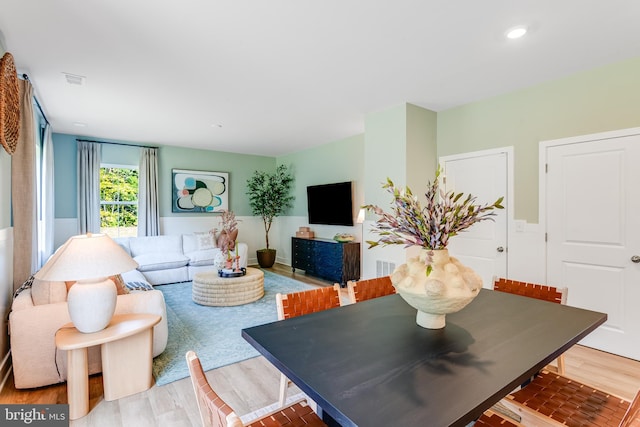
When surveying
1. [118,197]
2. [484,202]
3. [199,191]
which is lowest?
[484,202]

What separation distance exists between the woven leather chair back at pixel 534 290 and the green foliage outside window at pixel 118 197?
20.8 ft

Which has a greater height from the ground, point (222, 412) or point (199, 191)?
point (199, 191)

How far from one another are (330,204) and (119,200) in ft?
13.3

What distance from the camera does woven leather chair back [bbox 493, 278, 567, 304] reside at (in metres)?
1.93

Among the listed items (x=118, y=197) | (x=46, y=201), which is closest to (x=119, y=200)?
(x=118, y=197)

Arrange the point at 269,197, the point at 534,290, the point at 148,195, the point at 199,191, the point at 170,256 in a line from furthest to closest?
the point at 269,197 < the point at 199,191 < the point at 148,195 < the point at 170,256 < the point at 534,290

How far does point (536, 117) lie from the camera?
3.26 meters

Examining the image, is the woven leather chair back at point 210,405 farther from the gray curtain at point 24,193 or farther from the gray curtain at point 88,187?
the gray curtain at point 88,187

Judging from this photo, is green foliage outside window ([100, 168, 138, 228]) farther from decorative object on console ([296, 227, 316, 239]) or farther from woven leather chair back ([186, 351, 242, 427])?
woven leather chair back ([186, 351, 242, 427])

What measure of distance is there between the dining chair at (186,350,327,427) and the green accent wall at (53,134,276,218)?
6008mm

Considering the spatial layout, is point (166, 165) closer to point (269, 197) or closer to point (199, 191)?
point (199, 191)

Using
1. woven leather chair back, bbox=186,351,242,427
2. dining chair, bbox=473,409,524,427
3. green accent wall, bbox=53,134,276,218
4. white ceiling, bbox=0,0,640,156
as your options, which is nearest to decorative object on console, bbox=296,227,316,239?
green accent wall, bbox=53,134,276,218

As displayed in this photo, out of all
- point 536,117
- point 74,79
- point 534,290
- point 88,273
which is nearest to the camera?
point 88,273

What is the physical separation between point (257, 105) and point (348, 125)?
5.05 ft
